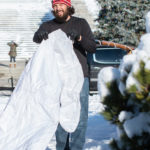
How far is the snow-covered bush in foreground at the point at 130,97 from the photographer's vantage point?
1682 mm

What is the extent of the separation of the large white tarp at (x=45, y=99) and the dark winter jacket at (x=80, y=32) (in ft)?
0.23

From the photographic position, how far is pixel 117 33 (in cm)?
2095

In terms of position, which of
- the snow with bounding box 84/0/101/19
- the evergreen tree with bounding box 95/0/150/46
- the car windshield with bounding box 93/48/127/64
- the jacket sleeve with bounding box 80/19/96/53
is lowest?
the snow with bounding box 84/0/101/19

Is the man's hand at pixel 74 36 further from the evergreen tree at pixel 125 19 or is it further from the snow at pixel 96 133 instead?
the evergreen tree at pixel 125 19

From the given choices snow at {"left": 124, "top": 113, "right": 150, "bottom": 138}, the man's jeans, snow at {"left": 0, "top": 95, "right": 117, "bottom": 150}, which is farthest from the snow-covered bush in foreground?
snow at {"left": 0, "top": 95, "right": 117, "bottom": 150}

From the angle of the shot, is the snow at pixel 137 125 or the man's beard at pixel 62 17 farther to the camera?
the man's beard at pixel 62 17

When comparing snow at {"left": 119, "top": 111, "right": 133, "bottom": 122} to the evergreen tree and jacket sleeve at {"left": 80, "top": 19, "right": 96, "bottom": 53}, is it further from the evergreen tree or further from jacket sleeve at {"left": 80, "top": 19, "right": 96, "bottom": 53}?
the evergreen tree

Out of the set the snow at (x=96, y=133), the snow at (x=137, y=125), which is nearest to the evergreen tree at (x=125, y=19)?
the snow at (x=96, y=133)

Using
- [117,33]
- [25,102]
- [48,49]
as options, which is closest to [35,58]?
[48,49]

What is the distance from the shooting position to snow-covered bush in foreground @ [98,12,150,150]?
168cm

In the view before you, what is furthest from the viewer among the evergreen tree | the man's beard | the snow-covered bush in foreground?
the evergreen tree

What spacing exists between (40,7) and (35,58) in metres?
28.3

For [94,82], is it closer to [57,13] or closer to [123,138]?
[57,13]

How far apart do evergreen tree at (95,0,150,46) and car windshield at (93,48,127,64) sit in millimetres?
11076
